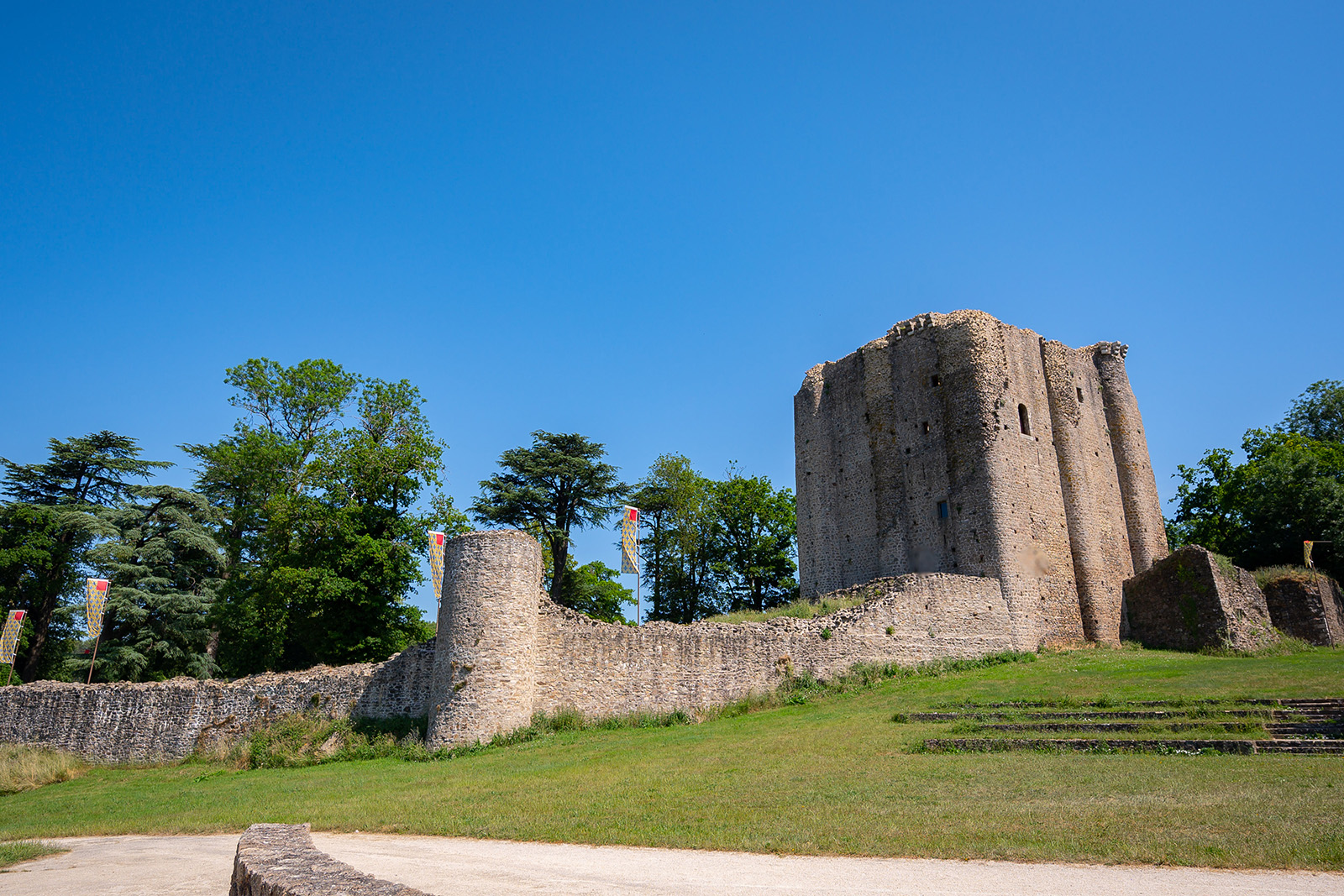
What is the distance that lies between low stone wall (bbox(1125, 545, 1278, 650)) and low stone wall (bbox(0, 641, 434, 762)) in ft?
78.6

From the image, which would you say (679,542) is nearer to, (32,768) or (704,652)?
(704,652)

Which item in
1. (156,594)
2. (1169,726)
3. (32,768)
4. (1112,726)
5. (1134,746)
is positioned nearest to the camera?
(1134,746)

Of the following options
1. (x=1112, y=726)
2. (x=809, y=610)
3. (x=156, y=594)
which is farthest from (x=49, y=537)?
(x=1112, y=726)

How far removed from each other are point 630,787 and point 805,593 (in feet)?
74.6

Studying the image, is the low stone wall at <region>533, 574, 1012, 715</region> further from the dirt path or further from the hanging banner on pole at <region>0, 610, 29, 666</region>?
the hanging banner on pole at <region>0, 610, 29, 666</region>

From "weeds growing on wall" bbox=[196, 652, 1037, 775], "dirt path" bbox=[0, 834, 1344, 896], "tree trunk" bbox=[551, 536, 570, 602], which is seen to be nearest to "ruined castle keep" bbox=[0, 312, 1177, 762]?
"weeds growing on wall" bbox=[196, 652, 1037, 775]

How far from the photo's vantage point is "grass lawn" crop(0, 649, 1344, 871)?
7.63 metres

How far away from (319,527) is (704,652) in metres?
14.5

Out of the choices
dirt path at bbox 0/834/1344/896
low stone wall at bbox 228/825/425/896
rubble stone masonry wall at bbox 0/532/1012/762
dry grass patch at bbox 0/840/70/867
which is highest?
rubble stone masonry wall at bbox 0/532/1012/762

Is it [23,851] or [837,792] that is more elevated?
[837,792]

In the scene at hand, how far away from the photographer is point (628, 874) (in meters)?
7.26

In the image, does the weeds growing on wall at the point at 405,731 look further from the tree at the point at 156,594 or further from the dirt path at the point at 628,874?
the tree at the point at 156,594

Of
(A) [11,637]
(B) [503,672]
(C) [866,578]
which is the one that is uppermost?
(C) [866,578]

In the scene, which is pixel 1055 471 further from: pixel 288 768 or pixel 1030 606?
pixel 288 768
